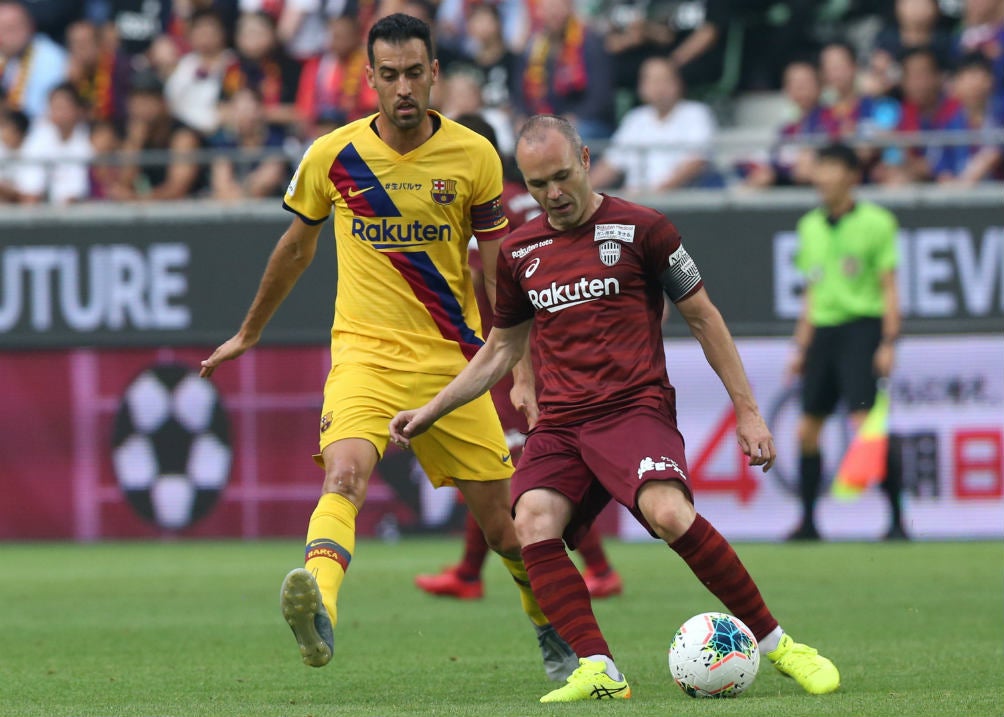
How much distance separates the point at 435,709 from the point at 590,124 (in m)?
9.90

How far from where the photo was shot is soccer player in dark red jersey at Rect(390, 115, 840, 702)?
20.0 feet

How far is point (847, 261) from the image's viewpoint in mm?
12844

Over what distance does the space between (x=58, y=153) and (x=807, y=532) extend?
763 centimetres

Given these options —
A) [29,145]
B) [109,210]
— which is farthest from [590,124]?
[29,145]

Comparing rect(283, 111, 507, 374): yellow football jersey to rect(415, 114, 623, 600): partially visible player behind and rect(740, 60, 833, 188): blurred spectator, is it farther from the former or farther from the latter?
rect(740, 60, 833, 188): blurred spectator

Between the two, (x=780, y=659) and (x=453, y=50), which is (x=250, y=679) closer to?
(x=780, y=659)

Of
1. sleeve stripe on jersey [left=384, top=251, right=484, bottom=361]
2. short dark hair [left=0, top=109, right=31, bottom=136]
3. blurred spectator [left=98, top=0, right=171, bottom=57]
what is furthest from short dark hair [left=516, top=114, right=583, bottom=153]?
blurred spectator [left=98, top=0, right=171, bottom=57]

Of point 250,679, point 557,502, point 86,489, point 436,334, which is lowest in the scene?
point 86,489

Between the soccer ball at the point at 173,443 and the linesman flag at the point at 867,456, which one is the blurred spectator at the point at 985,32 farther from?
the soccer ball at the point at 173,443

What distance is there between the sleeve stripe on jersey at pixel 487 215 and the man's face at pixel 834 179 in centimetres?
618

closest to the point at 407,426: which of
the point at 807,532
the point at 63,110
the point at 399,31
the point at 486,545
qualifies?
the point at 399,31

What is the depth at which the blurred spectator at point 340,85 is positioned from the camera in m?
15.5

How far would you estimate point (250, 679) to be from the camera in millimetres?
7004

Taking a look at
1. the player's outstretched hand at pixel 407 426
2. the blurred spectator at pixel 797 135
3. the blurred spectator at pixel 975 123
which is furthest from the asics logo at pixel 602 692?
the blurred spectator at pixel 975 123
